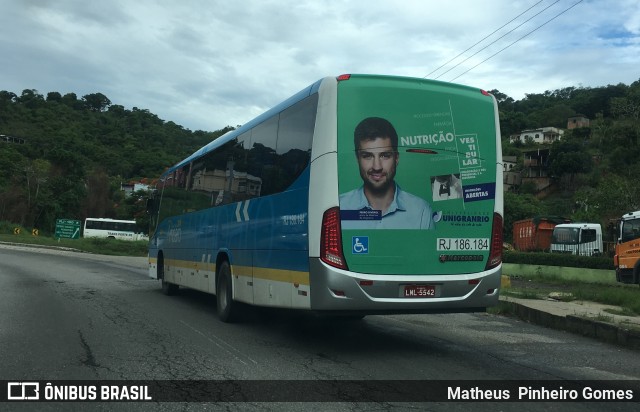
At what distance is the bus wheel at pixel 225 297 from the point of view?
10.0 metres

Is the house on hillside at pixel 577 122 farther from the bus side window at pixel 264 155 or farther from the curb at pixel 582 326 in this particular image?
the bus side window at pixel 264 155

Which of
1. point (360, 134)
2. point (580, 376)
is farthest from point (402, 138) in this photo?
point (580, 376)

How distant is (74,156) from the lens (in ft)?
250

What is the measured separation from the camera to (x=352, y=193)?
7.08 m

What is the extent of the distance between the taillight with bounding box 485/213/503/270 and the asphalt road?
1.26 m

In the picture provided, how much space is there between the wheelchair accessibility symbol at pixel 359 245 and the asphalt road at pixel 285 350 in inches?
54.0

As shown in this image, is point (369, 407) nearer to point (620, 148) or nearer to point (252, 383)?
point (252, 383)

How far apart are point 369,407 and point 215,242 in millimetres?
6574

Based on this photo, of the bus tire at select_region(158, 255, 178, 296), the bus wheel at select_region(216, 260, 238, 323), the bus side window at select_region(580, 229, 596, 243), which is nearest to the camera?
the bus wheel at select_region(216, 260, 238, 323)

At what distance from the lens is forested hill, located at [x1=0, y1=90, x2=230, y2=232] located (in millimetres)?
72312

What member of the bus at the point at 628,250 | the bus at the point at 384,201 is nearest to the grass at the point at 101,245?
the bus at the point at 628,250

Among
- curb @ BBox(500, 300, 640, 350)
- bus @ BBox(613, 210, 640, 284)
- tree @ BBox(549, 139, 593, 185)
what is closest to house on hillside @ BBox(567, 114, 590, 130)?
tree @ BBox(549, 139, 593, 185)

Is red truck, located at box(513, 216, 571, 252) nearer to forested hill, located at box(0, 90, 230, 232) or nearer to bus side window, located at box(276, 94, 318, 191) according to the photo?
forested hill, located at box(0, 90, 230, 232)

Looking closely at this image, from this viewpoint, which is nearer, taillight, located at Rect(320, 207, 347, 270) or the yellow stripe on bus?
taillight, located at Rect(320, 207, 347, 270)
